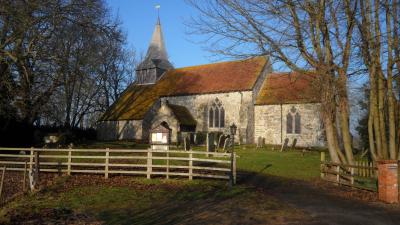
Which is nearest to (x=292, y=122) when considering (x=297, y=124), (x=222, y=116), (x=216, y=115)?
(x=297, y=124)

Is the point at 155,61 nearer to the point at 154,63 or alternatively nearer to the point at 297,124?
the point at 154,63

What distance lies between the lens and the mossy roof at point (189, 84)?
126 ft

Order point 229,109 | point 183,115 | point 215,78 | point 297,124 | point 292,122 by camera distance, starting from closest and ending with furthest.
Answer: point 297,124
point 292,122
point 229,109
point 183,115
point 215,78

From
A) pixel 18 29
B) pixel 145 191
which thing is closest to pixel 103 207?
pixel 145 191

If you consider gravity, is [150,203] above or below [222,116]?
below

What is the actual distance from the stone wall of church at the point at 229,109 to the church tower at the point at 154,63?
22.3 feet

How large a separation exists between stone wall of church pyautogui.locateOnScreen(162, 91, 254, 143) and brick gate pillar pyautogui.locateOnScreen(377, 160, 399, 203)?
78.8ft

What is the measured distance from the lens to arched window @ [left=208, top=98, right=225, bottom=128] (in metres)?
38.6

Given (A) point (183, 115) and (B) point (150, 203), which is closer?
(B) point (150, 203)

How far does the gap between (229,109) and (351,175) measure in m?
23.4

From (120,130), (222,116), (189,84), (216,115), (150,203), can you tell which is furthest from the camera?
(189,84)

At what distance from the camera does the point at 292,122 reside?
116 feet

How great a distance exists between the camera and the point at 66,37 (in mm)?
23203

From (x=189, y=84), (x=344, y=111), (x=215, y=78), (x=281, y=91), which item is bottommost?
(x=344, y=111)
